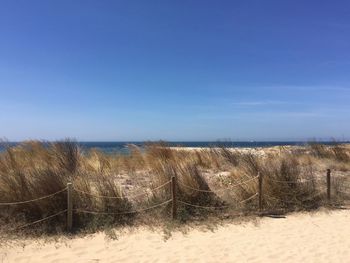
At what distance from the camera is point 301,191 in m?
10.3

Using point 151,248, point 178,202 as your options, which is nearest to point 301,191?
point 178,202

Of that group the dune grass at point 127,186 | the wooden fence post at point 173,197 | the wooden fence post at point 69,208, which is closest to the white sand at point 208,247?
the wooden fence post at point 69,208

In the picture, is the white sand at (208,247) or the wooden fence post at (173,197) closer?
the white sand at (208,247)

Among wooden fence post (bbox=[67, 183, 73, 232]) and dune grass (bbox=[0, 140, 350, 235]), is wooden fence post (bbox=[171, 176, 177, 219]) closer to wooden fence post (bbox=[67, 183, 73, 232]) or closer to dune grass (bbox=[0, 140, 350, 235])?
dune grass (bbox=[0, 140, 350, 235])

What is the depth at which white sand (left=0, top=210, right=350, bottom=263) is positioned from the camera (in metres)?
6.46

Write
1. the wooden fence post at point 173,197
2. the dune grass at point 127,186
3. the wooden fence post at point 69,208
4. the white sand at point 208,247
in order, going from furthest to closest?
the wooden fence post at point 173,197, the dune grass at point 127,186, the wooden fence post at point 69,208, the white sand at point 208,247

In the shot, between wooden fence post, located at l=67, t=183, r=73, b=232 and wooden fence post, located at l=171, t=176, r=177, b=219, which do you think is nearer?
wooden fence post, located at l=67, t=183, r=73, b=232

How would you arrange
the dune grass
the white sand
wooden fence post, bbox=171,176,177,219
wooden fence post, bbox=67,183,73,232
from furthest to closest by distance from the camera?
wooden fence post, bbox=171,176,177,219 → the dune grass → wooden fence post, bbox=67,183,73,232 → the white sand

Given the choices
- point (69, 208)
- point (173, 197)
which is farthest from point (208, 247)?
point (69, 208)

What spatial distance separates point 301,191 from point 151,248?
504 cm

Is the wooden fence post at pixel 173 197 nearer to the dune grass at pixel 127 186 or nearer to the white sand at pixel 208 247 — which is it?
the dune grass at pixel 127 186

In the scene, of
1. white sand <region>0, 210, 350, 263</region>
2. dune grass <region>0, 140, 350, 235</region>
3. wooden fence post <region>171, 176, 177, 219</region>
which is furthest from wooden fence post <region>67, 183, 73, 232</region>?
wooden fence post <region>171, 176, 177, 219</region>

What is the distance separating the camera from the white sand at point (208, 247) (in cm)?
646

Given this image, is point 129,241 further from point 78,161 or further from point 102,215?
point 78,161
